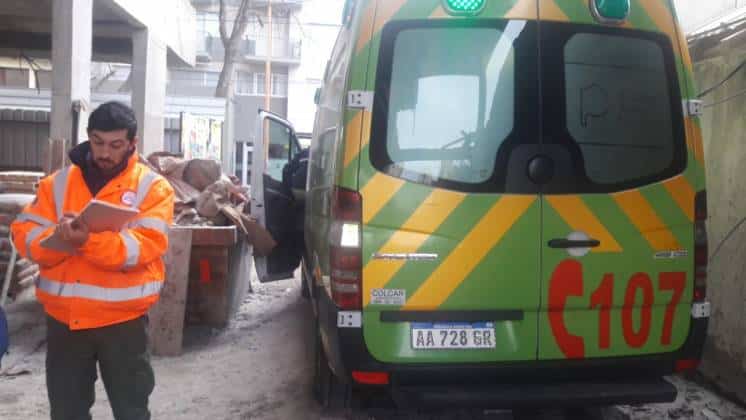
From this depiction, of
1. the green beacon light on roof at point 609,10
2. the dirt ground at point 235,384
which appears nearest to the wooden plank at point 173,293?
the dirt ground at point 235,384

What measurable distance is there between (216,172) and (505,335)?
444 cm

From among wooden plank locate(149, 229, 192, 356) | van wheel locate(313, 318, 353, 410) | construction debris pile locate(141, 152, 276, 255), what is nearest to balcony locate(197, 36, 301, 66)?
construction debris pile locate(141, 152, 276, 255)

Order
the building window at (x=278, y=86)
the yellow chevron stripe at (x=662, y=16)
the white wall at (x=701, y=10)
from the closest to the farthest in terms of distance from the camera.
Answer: the yellow chevron stripe at (x=662, y=16) < the white wall at (x=701, y=10) < the building window at (x=278, y=86)

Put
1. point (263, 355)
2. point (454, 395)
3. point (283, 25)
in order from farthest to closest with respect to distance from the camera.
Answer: point (283, 25) → point (263, 355) → point (454, 395)

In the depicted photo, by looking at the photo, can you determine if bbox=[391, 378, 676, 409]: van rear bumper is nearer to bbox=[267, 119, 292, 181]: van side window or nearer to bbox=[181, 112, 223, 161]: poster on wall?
bbox=[267, 119, 292, 181]: van side window

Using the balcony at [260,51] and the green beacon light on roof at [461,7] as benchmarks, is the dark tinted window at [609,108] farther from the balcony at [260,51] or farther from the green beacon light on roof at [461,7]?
the balcony at [260,51]

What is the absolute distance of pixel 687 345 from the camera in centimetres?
344

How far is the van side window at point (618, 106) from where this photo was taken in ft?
11.0

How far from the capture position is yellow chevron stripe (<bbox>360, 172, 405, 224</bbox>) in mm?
3205

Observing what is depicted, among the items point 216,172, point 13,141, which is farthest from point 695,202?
point 13,141

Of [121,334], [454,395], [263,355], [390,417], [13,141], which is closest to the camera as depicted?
[121,334]

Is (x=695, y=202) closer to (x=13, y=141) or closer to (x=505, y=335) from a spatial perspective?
(x=505, y=335)

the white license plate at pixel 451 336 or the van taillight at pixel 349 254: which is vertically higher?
the van taillight at pixel 349 254

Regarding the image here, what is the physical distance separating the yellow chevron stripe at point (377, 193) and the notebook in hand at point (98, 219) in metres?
0.99
